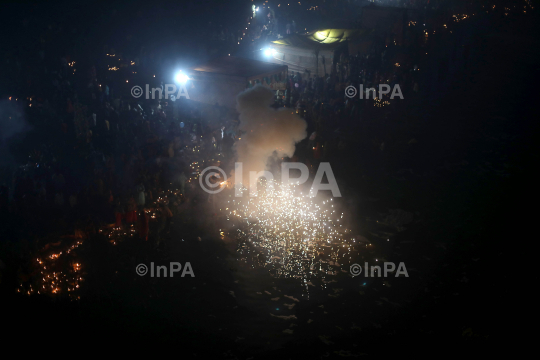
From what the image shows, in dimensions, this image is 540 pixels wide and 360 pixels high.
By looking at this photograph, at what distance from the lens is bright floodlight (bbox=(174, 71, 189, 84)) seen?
1620cm

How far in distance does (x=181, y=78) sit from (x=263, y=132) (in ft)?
19.5

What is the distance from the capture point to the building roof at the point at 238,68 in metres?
15.5

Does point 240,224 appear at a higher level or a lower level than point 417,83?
lower

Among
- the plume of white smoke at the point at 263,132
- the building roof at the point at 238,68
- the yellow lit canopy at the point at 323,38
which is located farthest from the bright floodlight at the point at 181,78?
the yellow lit canopy at the point at 323,38

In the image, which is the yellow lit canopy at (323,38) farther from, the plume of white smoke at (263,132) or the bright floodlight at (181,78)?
the plume of white smoke at (263,132)

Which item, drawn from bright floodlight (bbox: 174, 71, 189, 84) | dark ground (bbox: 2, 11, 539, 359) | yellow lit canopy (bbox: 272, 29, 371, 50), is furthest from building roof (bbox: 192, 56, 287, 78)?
dark ground (bbox: 2, 11, 539, 359)

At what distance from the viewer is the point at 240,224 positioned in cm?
946

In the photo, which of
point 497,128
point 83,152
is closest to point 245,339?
point 83,152

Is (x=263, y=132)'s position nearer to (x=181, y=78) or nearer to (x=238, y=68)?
(x=238, y=68)

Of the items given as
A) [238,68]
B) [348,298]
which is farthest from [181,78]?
[348,298]

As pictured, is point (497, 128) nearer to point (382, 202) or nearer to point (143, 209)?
point (382, 202)

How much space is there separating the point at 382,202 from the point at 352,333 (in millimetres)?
4819

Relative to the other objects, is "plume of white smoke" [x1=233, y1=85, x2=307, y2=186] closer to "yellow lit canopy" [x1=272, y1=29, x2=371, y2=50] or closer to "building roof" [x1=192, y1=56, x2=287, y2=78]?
"building roof" [x1=192, y1=56, x2=287, y2=78]

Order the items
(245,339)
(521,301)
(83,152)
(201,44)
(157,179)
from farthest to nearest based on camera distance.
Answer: (201,44) → (83,152) → (157,179) → (521,301) → (245,339)
